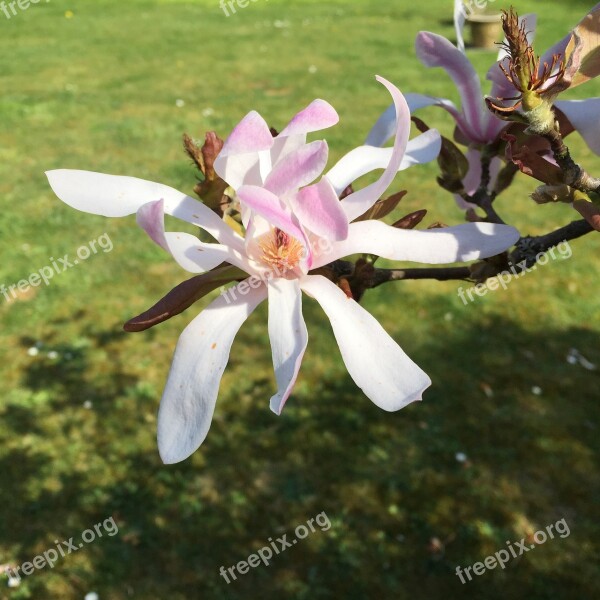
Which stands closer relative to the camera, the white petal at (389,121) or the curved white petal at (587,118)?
the curved white petal at (587,118)

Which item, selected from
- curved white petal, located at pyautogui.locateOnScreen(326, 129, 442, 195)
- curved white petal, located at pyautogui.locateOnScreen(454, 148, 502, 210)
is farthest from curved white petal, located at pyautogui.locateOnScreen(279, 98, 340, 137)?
curved white petal, located at pyautogui.locateOnScreen(454, 148, 502, 210)

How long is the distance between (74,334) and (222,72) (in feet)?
A: 17.5

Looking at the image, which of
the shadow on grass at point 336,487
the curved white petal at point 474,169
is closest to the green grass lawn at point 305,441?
the shadow on grass at point 336,487

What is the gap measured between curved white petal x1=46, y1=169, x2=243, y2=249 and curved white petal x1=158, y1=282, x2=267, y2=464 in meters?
0.09

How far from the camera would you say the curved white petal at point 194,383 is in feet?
2.18

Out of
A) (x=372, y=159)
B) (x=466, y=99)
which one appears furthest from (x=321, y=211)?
(x=466, y=99)

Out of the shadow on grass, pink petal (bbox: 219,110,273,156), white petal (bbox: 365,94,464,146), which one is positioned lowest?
the shadow on grass

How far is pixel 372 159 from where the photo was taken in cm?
81

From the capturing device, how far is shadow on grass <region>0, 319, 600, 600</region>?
2846 millimetres

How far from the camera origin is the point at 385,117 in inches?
39.5

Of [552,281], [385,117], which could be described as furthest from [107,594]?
[552,281]

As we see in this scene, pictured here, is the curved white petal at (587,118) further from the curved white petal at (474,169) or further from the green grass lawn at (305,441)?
the green grass lawn at (305,441)

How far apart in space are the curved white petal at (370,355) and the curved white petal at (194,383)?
0.25ft

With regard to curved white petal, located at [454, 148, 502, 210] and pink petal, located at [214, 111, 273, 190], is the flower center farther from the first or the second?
curved white petal, located at [454, 148, 502, 210]
